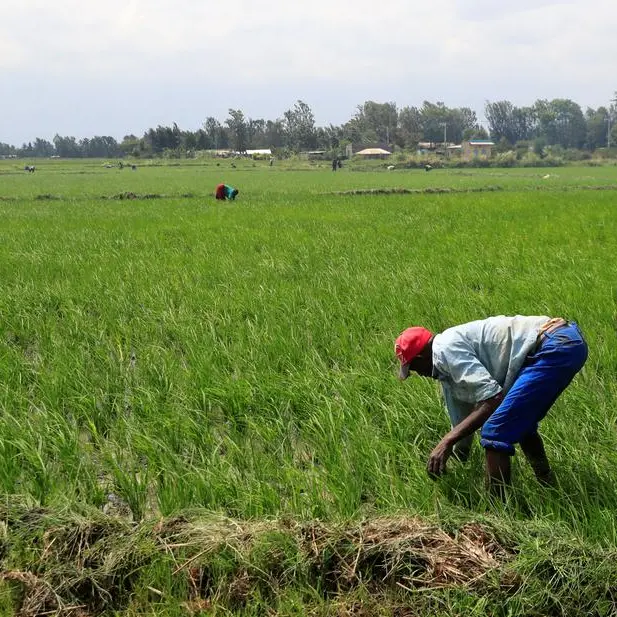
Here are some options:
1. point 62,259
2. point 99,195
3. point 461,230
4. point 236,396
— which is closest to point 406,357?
point 236,396

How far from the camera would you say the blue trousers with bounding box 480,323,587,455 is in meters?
1.98

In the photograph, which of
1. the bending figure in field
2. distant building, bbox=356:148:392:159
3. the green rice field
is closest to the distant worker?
the green rice field

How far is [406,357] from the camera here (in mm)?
2045

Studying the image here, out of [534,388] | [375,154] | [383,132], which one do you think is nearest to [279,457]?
[534,388]

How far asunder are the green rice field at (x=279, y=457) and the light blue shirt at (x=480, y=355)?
0.34 meters

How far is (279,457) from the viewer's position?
2.52 meters

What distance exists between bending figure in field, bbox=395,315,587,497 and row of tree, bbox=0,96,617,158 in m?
66.2

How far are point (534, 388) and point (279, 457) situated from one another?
1048mm

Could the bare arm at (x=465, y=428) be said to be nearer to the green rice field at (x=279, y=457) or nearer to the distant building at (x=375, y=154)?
the green rice field at (x=279, y=457)

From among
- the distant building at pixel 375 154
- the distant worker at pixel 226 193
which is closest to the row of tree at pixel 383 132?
the distant building at pixel 375 154

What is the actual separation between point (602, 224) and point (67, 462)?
27.2 feet

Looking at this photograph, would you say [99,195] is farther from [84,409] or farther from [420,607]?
[420,607]

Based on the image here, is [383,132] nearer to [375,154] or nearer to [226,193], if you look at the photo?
[375,154]

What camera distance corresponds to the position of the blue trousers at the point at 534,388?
198 centimetres
